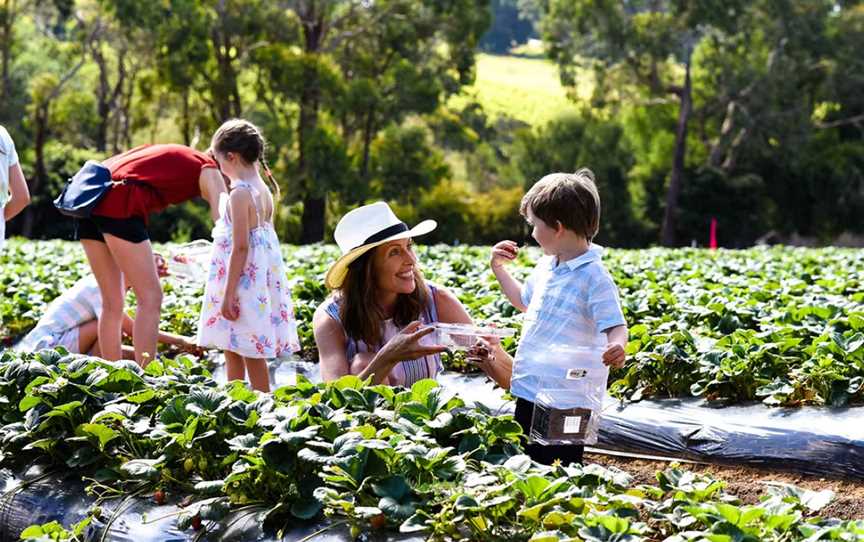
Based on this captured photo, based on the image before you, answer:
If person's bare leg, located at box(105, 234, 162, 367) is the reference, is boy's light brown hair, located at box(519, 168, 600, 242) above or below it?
above

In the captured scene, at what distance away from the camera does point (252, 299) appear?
6.16 meters

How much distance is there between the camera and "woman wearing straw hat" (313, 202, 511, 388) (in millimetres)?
4605

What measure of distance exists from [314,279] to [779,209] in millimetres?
38629

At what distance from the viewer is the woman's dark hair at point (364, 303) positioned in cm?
463

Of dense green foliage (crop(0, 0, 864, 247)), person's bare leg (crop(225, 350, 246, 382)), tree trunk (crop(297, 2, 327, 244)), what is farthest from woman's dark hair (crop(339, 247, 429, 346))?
tree trunk (crop(297, 2, 327, 244))

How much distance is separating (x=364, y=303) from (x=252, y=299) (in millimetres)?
1666

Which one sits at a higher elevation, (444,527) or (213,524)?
(444,527)

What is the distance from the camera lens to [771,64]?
41.7 metres

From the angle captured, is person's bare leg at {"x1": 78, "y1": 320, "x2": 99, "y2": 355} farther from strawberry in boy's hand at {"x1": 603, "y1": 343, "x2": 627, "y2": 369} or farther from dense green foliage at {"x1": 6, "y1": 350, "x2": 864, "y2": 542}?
strawberry in boy's hand at {"x1": 603, "y1": 343, "x2": 627, "y2": 369}

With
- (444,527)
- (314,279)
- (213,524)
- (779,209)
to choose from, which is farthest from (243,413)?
(779,209)

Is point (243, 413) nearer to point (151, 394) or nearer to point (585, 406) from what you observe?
point (151, 394)

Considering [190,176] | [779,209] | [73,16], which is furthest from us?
[779,209]

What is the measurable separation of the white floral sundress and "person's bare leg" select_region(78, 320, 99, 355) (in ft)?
3.72

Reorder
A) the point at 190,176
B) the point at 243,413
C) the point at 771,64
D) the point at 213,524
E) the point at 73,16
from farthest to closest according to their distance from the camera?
the point at 771,64 < the point at 73,16 < the point at 190,176 < the point at 243,413 < the point at 213,524
